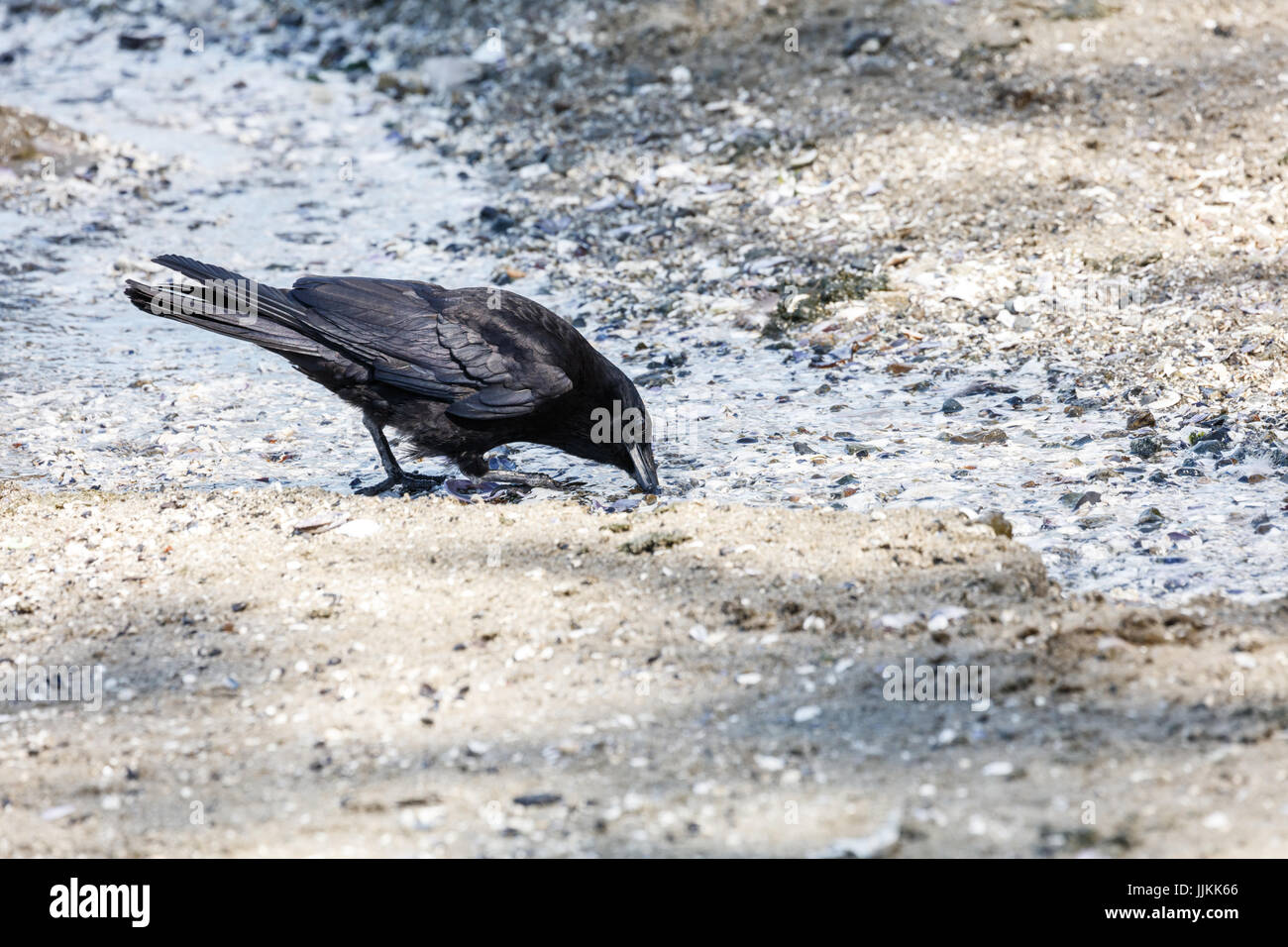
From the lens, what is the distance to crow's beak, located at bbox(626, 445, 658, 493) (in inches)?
203

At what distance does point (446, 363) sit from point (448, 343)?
86 millimetres

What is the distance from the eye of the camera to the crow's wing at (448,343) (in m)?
5.20

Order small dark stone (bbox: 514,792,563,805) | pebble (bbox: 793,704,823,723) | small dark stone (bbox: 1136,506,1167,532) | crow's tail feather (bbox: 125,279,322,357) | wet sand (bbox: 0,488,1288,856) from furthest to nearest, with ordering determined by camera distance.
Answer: crow's tail feather (bbox: 125,279,322,357) < small dark stone (bbox: 1136,506,1167,532) < pebble (bbox: 793,704,823,723) < small dark stone (bbox: 514,792,563,805) < wet sand (bbox: 0,488,1288,856)

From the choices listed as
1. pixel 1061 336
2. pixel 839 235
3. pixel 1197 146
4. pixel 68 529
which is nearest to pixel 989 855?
pixel 68 529

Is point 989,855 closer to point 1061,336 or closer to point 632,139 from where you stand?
point 1061,336

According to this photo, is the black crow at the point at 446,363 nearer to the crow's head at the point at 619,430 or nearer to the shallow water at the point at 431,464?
A: the crow's head at the point at 619,430

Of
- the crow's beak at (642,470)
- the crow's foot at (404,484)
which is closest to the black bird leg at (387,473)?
the crow's foot at (404,484)

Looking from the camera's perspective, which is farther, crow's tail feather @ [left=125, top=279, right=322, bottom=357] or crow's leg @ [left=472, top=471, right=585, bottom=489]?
crow's leg @ [left=472, top=471, right=585, bottom=489]

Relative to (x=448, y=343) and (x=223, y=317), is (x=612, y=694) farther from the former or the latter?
(x=223, y=317)

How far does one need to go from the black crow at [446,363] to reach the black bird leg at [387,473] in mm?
13

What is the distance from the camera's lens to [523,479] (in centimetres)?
541

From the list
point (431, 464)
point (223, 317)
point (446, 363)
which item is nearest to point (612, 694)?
point (446, 363)

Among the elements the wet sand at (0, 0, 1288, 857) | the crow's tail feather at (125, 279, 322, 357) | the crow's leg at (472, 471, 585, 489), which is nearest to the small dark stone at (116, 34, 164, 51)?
the wet sand at (0, 0, 1288, 857)

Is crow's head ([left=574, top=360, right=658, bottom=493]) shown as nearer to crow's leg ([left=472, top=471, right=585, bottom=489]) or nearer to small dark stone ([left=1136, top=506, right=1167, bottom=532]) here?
crow's leg ([left=472, top=471, right=585, bottom=489])
